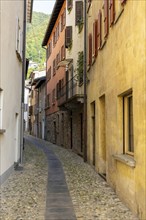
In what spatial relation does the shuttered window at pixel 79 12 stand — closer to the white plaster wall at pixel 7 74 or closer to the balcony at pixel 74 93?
the balcony at pixel 74 93

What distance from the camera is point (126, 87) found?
6.75 m

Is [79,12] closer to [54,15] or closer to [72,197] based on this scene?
[54,15]

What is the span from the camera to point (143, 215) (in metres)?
5.41

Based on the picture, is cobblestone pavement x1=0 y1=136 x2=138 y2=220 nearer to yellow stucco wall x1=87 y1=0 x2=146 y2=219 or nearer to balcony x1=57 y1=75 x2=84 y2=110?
yellow stucco wall x1=87 y1=0 x2=146 y2=219

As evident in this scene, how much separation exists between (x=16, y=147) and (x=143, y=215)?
7902 mm

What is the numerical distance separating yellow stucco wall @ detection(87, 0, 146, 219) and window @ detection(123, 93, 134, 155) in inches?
5.3

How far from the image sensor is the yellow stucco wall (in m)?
5.59

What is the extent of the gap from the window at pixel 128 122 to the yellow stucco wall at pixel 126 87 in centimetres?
13

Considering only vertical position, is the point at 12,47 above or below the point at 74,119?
above

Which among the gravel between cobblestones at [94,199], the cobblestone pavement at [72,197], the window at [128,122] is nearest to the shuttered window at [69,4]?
the cobblestone pavement at [72,197]

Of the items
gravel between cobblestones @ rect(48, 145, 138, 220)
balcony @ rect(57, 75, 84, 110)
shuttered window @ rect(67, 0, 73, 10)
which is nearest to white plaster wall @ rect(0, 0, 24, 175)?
gravel between cobblestones @ rect(48, 145, 138, 220)

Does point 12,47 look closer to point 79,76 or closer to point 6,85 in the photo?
point 6,85

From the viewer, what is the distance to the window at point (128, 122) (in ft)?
23.5

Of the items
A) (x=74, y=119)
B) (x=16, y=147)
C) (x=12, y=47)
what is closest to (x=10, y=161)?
(x=16, y=147)
